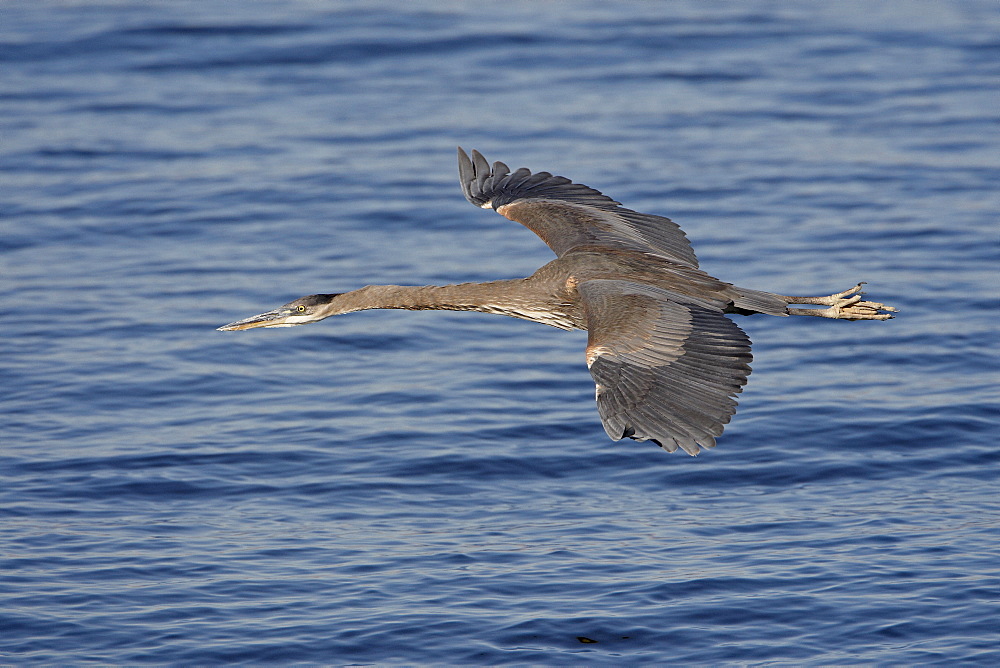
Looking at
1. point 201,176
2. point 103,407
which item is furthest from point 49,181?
point 103,407

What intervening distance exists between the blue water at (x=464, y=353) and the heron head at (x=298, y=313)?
102cm

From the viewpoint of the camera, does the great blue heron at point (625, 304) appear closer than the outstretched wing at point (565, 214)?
Yes

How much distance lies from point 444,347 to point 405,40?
30.4 ft

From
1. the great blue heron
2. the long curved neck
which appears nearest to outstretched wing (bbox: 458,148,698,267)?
the great blue heron

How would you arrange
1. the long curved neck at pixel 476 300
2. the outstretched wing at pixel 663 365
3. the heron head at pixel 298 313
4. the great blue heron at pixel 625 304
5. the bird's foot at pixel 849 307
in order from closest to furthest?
the outstretched wing at pixel 663 365
the great blue heron at pixel 625 304
the long curved neck at pixel 476 300
the bird's foot at pixel 849 307
the heron head at pixel 298 313

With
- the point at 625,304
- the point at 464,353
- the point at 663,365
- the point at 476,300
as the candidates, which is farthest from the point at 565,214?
the point at 663,365

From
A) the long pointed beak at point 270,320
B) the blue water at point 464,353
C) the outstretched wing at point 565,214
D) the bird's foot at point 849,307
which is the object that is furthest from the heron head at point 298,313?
the bird's foot at point 849,307

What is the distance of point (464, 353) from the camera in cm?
1231

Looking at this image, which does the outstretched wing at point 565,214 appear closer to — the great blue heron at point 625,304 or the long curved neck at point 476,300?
the great blue heron at point 625,304

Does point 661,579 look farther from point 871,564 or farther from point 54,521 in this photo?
point 54,521

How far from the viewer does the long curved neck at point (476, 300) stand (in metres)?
9.26

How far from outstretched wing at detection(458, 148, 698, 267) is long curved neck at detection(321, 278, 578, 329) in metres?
0.66

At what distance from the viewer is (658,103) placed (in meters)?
18.5

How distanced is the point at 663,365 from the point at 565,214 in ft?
9.29
